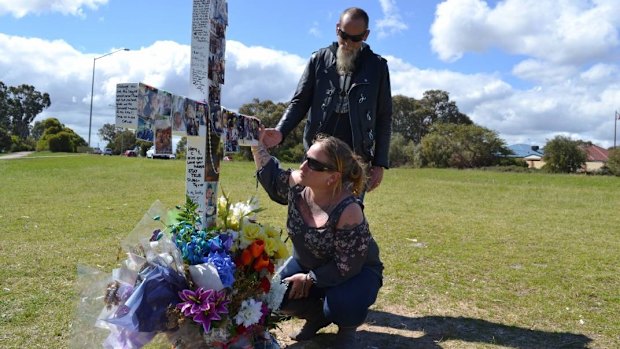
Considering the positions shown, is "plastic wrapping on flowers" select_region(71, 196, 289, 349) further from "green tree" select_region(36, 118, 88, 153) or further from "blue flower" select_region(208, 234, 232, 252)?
"green tree" select_region(36, 118, 88, 153)

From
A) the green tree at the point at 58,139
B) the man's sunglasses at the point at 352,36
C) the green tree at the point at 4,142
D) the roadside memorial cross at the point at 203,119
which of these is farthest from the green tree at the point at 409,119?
the roadside memorial cross at the point at 203,119

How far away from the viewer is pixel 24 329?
3.51 m

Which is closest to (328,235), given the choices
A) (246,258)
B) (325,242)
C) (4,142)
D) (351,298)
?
(325,242)

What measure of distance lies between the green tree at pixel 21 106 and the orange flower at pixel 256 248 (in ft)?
276

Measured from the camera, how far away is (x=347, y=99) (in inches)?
144

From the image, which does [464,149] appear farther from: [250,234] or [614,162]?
[250,234]

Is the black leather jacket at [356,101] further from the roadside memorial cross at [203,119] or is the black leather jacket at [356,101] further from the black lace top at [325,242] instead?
the roadside memorial cross at [203,119]

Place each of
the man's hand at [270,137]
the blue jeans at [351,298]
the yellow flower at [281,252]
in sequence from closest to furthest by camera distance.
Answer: the yellow flower at [281,252], the blue jeans at [351,298], the man's hand at [270,137]

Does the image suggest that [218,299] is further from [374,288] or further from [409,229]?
[409,229]

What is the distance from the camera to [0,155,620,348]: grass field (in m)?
3.80

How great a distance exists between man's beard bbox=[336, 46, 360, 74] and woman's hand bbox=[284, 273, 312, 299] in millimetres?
1371

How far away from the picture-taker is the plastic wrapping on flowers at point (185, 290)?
2.50 m

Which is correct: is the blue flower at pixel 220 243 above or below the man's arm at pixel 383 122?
below

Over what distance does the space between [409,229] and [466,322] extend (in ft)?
14.6
